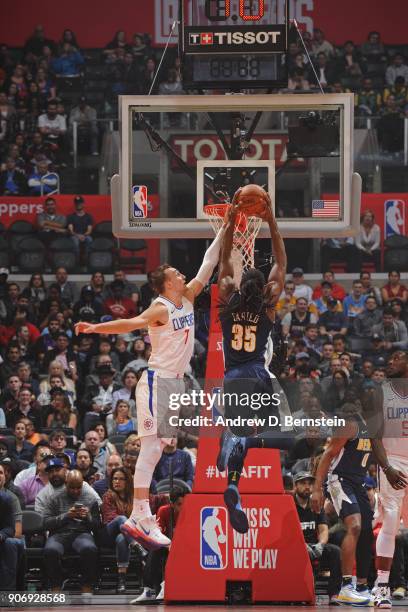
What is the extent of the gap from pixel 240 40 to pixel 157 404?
126 inches

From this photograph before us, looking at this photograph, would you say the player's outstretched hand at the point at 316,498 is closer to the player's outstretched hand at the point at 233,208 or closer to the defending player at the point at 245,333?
the defending player at the point at 245,333

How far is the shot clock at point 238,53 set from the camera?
1105cm

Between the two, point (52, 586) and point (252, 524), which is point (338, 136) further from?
point (52, 586)

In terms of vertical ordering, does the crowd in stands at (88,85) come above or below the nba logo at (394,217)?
above

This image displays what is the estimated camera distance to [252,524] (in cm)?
1082

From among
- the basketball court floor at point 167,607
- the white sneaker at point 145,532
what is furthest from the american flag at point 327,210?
the basketball court floor at point 167,607

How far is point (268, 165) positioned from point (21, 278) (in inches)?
365

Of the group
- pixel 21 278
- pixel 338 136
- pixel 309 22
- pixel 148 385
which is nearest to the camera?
pixel 148 385

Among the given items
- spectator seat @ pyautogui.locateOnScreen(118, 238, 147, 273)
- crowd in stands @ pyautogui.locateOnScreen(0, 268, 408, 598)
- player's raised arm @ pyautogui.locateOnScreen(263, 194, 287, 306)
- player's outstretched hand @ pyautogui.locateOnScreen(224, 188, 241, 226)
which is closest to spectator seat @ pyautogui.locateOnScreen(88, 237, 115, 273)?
spectator seat @ pyautogui.locateOnScreen(118, 238, 147, 273)


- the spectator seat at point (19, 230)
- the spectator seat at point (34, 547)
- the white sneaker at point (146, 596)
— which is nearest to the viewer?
the white sneaker at point (146, 596)

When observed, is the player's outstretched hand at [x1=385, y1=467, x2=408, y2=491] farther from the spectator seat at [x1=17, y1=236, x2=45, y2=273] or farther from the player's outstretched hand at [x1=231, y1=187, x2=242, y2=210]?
the spectator seat at [x1=17, y1=236, x2=45, y2=273]

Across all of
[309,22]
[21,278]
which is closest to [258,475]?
[21,278]

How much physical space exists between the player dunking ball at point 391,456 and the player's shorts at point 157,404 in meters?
1.74

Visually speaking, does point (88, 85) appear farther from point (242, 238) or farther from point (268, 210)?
point (268, 210)
